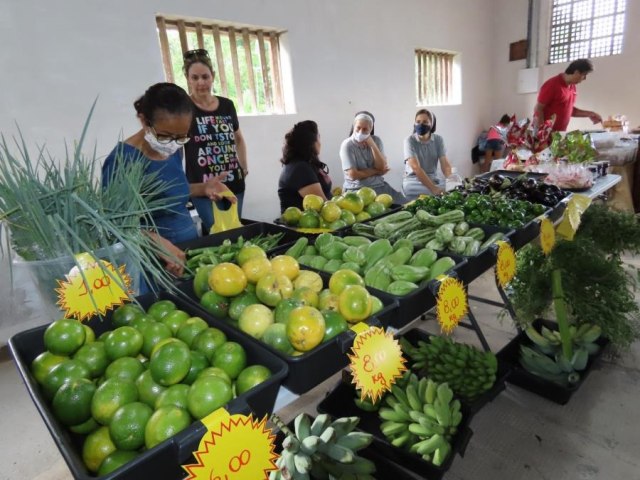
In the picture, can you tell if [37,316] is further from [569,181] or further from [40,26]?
[569,181]

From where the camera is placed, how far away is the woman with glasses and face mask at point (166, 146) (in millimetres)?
1421

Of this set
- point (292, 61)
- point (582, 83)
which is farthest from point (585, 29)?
point (292, 61)

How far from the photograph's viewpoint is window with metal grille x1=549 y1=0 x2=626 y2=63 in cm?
610

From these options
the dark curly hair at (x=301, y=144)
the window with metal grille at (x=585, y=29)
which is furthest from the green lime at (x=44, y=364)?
the window with metal grille at (x=585, y=29)

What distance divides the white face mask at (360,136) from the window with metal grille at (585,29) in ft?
17.0

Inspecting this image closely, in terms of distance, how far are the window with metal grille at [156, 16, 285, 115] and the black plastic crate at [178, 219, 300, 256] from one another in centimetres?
231

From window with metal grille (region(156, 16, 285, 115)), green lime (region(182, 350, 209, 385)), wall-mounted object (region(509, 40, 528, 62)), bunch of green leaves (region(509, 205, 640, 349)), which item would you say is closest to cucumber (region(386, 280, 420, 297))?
green lime (region(182, 350, 209, 385))

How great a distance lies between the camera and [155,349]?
83cm

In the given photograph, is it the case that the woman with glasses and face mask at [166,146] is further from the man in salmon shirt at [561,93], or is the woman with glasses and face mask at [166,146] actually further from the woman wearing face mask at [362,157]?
the man in salmon shirt at [561,93]

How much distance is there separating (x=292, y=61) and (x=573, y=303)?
331 centimetres

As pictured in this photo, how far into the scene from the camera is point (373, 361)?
0.87 meters

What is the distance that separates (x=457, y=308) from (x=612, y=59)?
23.1ft

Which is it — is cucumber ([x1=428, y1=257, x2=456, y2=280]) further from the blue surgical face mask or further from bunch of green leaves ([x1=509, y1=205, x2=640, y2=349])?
the blue surgical face mask

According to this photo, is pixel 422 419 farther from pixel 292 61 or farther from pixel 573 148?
pixel 292 61
